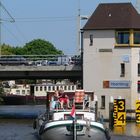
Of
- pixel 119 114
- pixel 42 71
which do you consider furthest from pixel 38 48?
pixel 119 114

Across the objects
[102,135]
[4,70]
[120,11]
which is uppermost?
[120,11]

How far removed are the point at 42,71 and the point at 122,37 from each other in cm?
1013

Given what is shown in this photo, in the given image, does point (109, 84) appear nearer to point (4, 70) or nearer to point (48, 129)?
point (4, 70)

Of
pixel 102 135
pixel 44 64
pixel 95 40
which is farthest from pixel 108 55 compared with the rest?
pixel 102 135

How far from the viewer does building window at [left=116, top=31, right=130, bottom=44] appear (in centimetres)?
8100

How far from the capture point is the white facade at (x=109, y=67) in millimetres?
80188

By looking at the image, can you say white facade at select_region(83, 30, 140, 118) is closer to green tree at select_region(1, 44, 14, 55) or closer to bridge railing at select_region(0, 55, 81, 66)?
bridge railing at select_region(0, 55, 81, 66)

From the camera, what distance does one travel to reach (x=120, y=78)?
265ft

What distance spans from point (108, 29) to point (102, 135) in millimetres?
36491

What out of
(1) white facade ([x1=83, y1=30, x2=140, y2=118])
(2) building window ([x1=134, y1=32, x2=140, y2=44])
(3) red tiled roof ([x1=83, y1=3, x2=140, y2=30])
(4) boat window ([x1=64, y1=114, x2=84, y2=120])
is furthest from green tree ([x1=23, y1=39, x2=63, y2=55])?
(4) boat window ([x1=64, y1=114, x2=84, y2=120])

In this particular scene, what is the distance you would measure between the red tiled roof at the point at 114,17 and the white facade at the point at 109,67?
2.71ft

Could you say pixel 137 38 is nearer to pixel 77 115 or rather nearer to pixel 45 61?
pixel 45 61

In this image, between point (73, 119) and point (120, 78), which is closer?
point (73, 119)

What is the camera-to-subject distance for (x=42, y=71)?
84.2 meters
